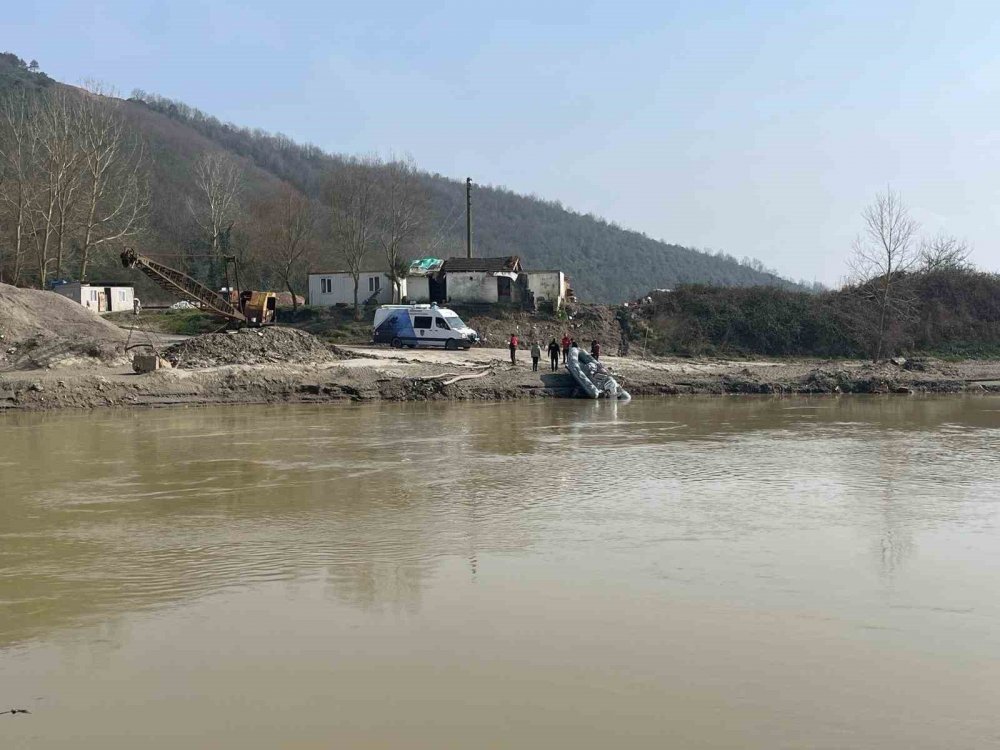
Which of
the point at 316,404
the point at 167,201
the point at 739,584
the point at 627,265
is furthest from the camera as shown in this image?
the point at 627,265

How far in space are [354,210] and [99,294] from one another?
53.7 feet

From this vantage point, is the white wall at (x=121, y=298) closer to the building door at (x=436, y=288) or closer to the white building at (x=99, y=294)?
the white building at (x=99, y=294)

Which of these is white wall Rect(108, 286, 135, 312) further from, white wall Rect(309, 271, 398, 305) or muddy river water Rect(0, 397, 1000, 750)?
muddy river water Rect(0, 397, 1000, 750)

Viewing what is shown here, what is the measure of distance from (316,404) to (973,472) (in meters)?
19.6

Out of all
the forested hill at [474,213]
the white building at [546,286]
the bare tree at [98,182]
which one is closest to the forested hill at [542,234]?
the forested hill at [474,213]

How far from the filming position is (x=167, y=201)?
3962 inches

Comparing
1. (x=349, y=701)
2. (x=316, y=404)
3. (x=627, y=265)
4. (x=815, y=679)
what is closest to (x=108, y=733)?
(x=349, y=701)

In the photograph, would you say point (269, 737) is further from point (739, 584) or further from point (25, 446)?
point (25, 446)

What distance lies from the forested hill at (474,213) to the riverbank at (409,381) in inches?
2394

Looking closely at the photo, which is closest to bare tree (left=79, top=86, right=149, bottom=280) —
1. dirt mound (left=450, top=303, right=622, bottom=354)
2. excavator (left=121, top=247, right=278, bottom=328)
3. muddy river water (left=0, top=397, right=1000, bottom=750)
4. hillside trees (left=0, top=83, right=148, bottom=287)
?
hillside trees (left=0, top=83, right=148, bottom=287)

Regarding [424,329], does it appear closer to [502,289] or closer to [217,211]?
[502,289]

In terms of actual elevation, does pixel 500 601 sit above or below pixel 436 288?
below

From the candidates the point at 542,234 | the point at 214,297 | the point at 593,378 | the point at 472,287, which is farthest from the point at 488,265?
the point at 542,234

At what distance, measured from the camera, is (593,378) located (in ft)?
102
